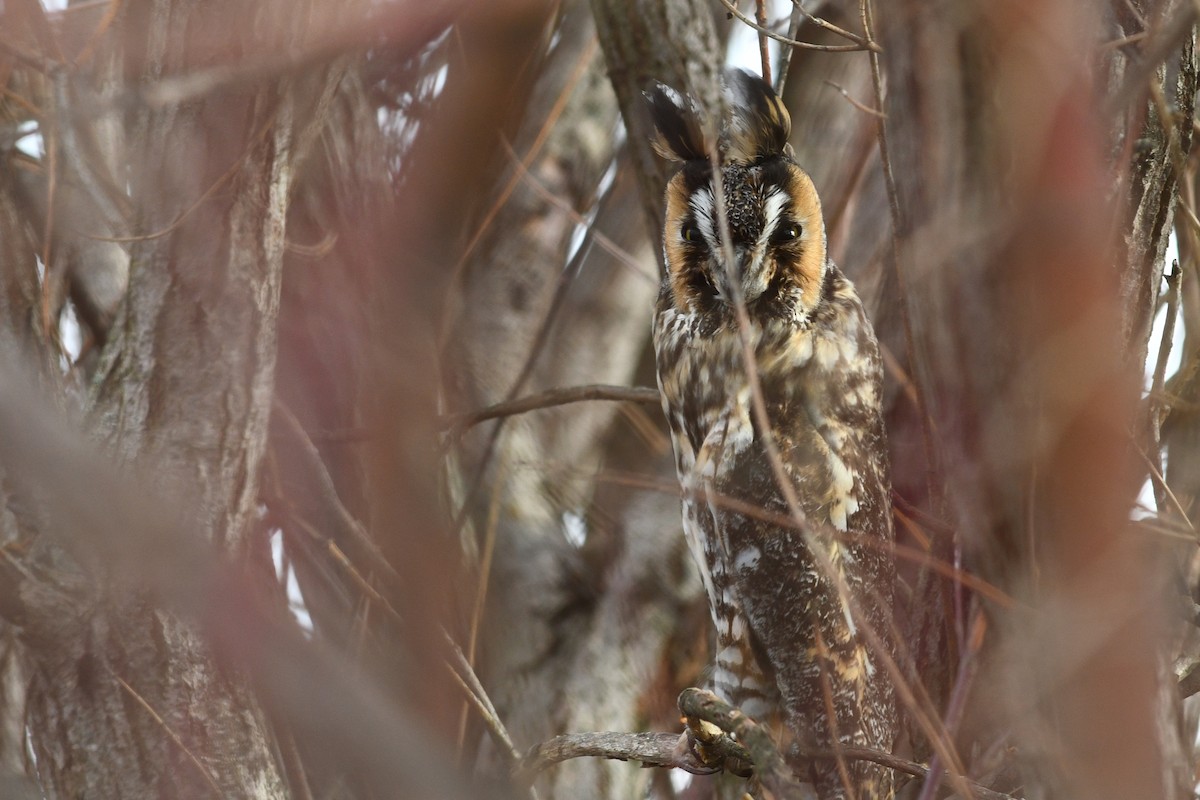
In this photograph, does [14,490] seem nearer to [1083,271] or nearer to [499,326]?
[1083,271]

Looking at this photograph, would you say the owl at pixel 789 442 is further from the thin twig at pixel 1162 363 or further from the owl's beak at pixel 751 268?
the thin twig at pixel 1162 363

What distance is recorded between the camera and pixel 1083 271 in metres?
0.59

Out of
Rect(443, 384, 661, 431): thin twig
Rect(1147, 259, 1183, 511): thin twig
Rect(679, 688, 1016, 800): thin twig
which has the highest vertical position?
Rect(443, 384, 661, 431): thin twig

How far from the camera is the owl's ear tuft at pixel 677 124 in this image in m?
1.99

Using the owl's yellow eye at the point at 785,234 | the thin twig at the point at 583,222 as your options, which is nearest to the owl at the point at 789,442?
the owl's yellow eye at the point at 785,234

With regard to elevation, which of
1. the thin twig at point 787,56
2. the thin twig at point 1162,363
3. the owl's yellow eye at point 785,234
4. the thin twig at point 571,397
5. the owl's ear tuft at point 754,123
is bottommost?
the thin twig at point 1162,363

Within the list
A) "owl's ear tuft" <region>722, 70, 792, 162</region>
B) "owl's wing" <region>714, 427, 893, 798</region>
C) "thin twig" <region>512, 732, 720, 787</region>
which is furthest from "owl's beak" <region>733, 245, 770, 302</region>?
"thin twig" <region>512, 732, 720, 787</region>

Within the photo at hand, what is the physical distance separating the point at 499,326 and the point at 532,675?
3.33 feet

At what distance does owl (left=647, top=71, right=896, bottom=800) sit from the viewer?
6.43 ft

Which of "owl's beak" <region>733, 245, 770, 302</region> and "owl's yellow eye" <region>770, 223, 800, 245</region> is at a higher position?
"owl's yellow eye" <region>770, 223, 800, 245</region>

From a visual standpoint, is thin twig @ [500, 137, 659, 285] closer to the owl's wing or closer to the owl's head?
the owl's head

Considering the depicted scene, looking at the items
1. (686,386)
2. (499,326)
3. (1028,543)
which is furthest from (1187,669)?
(499,326)

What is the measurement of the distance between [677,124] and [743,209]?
25 cm

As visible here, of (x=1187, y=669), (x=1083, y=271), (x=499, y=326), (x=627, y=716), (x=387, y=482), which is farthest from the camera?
(x=499, y=326)
